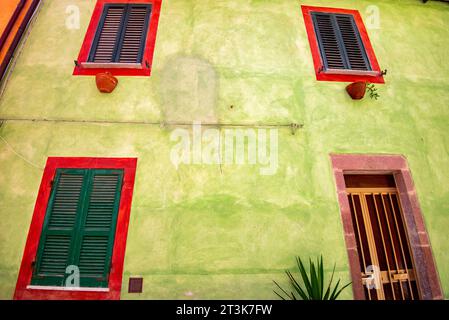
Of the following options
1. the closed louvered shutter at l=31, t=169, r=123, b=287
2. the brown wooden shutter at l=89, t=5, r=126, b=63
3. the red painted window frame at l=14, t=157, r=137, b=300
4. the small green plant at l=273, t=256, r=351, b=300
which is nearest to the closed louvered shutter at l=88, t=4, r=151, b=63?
the brown wooden shutter at l=89, t=5, r=126, b=63

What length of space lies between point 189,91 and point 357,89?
2942mm

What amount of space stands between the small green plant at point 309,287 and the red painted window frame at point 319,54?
3304mm

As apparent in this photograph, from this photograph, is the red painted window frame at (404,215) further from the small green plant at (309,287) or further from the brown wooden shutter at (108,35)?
the brown wooden shutter at (108,35)

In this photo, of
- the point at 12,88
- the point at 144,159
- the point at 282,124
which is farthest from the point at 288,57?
the point at 12,88

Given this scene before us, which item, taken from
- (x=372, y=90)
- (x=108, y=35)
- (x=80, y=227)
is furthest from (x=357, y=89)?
(x=80, y=227)

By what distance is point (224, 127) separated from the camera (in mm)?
4773

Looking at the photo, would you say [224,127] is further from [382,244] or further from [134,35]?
[382,244]

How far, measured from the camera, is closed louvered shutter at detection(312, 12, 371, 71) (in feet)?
18.0

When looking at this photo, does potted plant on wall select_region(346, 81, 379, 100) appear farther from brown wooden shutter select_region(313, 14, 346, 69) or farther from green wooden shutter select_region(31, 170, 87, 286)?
green wooden shutter select_region(31, 170, 87, 286)

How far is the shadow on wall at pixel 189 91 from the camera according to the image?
4.82 m

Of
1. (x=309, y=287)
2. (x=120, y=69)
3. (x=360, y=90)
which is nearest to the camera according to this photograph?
(x=309, y=287)

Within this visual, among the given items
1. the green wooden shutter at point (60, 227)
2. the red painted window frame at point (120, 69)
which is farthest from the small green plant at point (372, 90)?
the green wooden shutter at point (60, 227)

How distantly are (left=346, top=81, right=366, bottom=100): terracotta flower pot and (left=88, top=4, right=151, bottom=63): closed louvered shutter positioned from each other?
3823 mm

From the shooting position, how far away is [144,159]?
14.7 feet
